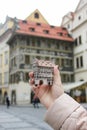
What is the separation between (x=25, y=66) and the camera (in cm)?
3897

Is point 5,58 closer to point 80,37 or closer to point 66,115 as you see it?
point 80,37

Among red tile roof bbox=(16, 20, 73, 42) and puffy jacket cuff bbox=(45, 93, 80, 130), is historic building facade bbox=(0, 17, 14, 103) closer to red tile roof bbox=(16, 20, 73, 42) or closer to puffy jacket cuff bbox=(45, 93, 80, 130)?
red tile roof bbox=(16, 20, 73, 42)

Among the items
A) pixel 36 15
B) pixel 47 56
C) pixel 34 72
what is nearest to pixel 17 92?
pixel 47 56

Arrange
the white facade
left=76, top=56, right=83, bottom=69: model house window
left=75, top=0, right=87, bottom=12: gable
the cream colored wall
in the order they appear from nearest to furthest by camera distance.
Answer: the cream colored wall, the white facade, left=75, top=0, right=87, bottom=12: gable, left=76, top=56, right=83, bottom=69: model house window

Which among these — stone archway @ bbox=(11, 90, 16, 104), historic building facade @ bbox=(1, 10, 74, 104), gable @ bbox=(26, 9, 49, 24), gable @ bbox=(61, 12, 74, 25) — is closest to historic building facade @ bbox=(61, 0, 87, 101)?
gable @ bbox=(61, 12, 74, 25)

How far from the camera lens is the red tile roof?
4070 centimetres

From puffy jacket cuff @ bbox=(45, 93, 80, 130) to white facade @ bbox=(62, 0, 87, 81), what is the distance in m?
37.5

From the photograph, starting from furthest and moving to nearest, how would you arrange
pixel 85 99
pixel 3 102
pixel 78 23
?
1. pixel 3 102
2. pixel 78 23
3. pixel 85 99

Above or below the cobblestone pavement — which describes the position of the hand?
above

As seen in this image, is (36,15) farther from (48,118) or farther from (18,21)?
(48,118)

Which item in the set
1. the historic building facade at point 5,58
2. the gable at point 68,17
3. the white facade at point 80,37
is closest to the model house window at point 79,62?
the white facade at point 80,37

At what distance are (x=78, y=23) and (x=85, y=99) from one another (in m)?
10.5

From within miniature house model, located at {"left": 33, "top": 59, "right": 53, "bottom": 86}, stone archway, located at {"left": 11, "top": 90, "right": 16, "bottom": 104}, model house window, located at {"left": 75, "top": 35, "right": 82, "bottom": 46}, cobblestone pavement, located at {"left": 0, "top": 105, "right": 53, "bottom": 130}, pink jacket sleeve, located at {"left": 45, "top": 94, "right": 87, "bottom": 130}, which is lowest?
stone archway, located at {"left": 11, "top": 90, "right": 16, "bottom": 104}

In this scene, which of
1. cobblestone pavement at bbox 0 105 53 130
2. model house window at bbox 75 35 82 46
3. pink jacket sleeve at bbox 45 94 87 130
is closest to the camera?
pink jacket sleeve at bbox 45 94 87 130
